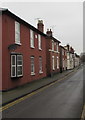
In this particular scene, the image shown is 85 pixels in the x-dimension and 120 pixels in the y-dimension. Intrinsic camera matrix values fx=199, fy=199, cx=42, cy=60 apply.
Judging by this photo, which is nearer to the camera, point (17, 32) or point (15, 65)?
point (15, 65)

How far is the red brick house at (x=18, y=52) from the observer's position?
1471 cm

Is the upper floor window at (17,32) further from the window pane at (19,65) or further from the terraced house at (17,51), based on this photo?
the window pane at (19,65)

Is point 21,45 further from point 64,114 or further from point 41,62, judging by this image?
point 64,114

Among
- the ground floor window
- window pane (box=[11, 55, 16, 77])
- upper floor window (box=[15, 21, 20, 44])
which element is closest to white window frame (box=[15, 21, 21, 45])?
upper floor window (box=[15, 21, 20, 44])

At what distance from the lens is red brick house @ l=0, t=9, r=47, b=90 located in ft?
48.3

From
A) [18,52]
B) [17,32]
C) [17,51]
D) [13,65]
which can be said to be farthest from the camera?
[17,32]

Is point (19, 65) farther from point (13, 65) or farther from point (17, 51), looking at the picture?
point (13, 65)

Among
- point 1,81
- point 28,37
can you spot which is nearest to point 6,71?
point 1,81

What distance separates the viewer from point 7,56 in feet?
48.9

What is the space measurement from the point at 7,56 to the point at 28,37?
19.4ft

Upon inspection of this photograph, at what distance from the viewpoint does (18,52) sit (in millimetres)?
17062

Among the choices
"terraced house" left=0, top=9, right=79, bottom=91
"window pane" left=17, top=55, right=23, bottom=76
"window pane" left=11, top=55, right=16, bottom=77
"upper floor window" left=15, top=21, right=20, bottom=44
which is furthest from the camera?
"upper floor window" left=15, top=21, right=20, bottom=44

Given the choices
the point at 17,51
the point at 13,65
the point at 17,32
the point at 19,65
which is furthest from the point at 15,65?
the point at 17,32

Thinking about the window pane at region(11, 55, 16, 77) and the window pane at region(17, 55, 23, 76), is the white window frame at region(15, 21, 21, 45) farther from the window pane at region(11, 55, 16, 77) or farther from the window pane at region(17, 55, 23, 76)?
the window pane at region(11, 55, 16, 77)
